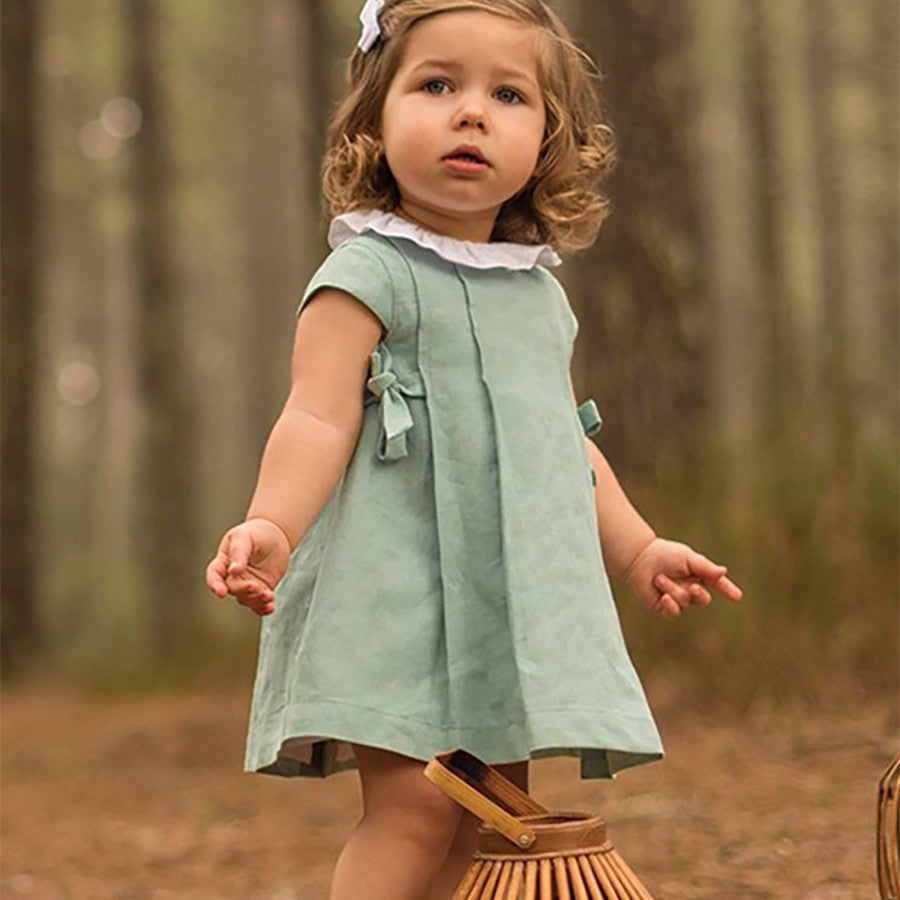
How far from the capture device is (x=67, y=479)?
3058cm

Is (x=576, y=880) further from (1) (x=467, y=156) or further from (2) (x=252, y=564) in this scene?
(1) (x=467, y=156)

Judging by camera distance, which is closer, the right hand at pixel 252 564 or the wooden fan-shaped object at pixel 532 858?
the wooden fan-shaped object at pixel 532 858

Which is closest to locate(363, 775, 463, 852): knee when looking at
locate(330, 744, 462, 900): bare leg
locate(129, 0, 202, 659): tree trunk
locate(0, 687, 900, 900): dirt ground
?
locate(330, 744, 462, 900): bare leg

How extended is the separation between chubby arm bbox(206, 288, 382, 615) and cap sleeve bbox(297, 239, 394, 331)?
0.06 ft

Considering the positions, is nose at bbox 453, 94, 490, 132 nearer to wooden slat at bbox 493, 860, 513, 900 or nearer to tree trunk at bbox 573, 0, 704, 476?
wooden slat at bbox 493, 860, 513, 900

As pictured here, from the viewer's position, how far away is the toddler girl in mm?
2879

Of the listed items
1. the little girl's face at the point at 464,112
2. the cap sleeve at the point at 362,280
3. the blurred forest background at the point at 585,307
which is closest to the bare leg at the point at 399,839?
the cap sleeve at the point at 362,280

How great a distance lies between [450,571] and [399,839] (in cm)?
46

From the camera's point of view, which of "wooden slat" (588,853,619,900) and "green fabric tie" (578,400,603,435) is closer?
"wooden slat" (588,853,619,900)

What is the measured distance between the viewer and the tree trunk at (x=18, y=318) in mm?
12086

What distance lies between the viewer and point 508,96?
3.12m

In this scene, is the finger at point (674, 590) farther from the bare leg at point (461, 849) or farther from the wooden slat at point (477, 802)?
the wooden slat at point (477, 802)

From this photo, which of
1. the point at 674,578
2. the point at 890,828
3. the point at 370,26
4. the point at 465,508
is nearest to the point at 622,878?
the point at 890,828

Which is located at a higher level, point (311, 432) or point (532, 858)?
point (311, 432)
